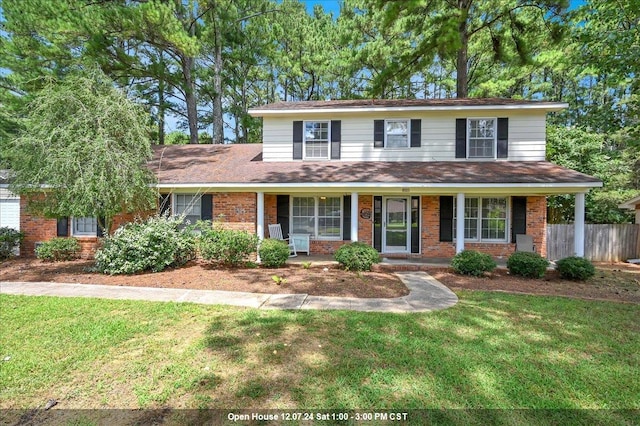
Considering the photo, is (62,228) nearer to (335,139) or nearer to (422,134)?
(335,139)

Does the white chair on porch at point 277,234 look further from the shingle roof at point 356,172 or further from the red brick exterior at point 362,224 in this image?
the shingle roof at point 356,172

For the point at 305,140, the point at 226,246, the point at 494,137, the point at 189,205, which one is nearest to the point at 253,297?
the point at 226,246

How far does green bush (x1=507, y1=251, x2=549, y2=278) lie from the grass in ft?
8.41

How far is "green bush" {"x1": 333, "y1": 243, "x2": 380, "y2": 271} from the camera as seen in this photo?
8180 millimetres

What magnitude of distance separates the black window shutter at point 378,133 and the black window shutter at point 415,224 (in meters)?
2.30

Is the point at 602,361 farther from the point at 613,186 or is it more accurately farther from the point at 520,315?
the point at 613,186

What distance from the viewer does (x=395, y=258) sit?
1020 centimetres

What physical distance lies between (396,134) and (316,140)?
2.91 metres

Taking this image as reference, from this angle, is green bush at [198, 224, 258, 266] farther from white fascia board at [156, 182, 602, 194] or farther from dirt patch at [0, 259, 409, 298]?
white fascia board at [156, 182, 602, 194]

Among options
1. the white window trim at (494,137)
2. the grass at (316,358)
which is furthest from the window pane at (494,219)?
the grass at (316,358)

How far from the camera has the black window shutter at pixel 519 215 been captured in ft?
34.4

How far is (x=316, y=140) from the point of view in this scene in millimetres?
11469

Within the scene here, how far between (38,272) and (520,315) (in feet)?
36.8

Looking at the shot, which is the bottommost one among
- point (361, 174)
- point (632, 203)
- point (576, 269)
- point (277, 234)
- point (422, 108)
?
point (576, 269)
